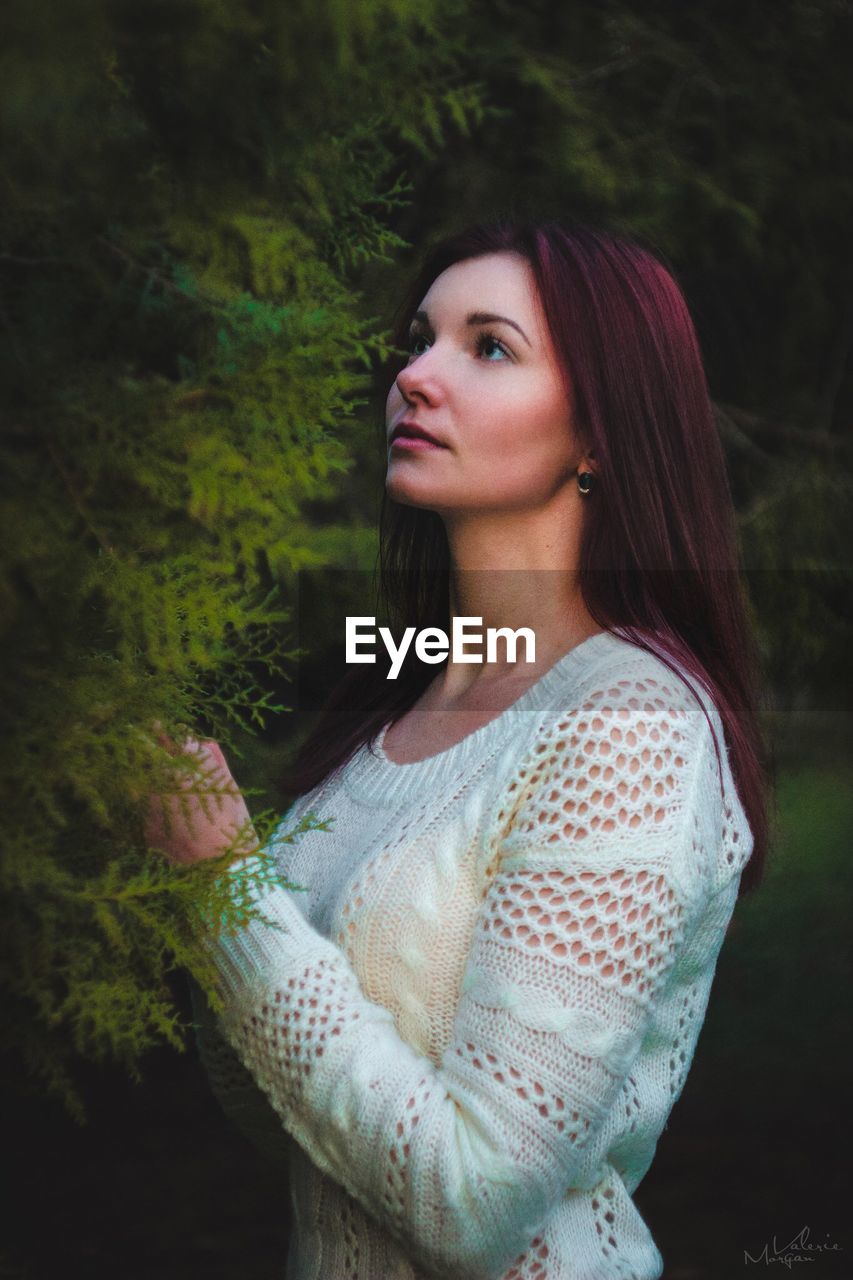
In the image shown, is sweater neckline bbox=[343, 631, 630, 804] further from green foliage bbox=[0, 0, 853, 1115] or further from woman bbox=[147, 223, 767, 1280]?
green foliage bbox=[0, 0, 853, 1115]

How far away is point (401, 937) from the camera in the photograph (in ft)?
4.54

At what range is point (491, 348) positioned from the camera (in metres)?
1.56

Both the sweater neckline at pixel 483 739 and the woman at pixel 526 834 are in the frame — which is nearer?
the woman at pixel 526 834

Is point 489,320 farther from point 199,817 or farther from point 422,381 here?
point 199,817

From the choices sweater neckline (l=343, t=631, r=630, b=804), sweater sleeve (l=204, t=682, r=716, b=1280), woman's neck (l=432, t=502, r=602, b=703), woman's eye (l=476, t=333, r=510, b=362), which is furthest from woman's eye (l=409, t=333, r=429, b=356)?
sweater sleeve (l=204, t=682, r=716, b=1280)

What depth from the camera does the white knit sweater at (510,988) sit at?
1.24m

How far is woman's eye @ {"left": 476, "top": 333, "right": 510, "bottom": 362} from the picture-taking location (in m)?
1.55

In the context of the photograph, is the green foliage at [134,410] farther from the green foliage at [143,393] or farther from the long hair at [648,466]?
the long hair at [648,466]

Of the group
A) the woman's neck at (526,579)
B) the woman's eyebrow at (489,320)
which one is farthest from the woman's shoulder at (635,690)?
the woman's eyebrow at (489,320)

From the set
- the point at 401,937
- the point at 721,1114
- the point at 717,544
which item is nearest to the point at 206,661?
the point at 401,937

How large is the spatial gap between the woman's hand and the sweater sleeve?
117 mm
